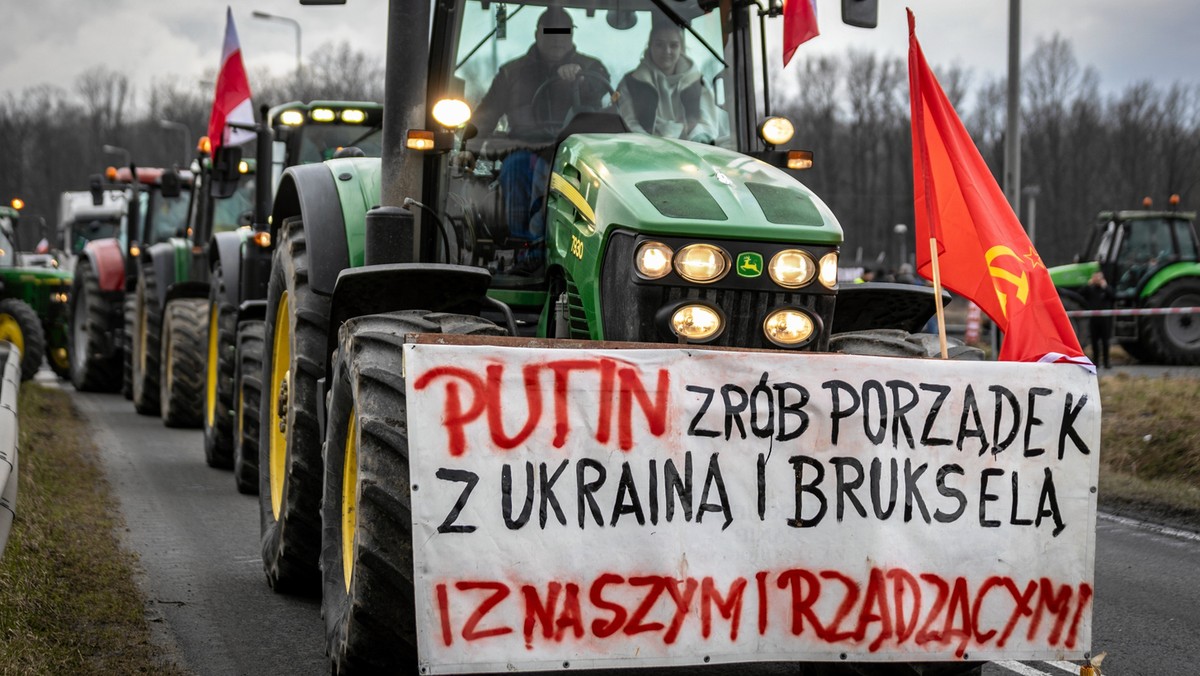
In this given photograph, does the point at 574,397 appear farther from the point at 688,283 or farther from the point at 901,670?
the point at 901,670

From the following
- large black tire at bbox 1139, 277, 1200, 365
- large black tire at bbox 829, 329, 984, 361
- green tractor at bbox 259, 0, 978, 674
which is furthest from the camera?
large black tire at bbox 1139, 277, 1200, 365

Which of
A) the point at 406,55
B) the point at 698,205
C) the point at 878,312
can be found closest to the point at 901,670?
the point at 698,205

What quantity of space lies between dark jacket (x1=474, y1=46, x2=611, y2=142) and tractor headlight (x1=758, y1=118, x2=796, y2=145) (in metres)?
0.69

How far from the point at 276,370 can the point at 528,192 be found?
7.50 feet

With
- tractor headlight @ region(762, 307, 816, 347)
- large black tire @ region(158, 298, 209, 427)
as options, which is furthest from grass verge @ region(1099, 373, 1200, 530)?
large black tire @ region(158, 298, 209, 427)

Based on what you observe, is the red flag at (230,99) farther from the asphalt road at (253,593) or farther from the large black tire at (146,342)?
the asphalt road at (253,593)

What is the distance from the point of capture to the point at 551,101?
6426mm

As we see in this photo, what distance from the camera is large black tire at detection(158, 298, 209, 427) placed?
45.5 ft

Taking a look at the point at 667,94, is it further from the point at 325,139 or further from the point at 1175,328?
the point at 1175,328

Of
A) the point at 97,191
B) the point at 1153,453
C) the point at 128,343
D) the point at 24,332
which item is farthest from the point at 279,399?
the point at 97,191

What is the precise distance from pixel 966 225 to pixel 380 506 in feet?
7.67

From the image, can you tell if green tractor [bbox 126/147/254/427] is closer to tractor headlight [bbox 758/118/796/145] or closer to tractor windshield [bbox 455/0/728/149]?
tractor windshield [bbox 455/0/728/149]

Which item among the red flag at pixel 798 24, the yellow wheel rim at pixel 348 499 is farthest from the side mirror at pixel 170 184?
the yellow wheel rim at pixel 348 499

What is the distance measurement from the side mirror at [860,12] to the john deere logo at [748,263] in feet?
4.66
